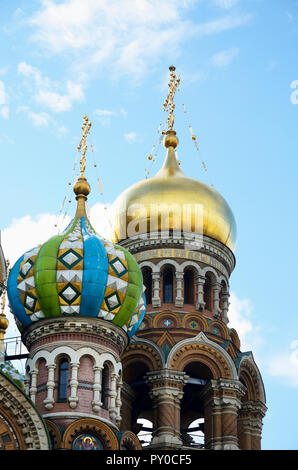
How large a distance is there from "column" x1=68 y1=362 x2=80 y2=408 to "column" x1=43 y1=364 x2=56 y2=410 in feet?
1.25

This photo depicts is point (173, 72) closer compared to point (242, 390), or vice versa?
point (242, 390)

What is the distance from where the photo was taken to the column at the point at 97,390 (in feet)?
77.0

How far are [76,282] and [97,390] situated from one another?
7.06 ft

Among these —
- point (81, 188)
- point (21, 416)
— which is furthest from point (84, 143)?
point (21, 416)

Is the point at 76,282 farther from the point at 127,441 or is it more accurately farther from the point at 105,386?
the point at 127,441

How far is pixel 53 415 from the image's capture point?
76.5 ft

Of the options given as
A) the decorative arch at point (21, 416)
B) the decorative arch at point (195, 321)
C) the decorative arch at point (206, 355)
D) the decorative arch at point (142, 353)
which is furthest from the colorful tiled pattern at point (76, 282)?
the decorative arch at point (195, 321)

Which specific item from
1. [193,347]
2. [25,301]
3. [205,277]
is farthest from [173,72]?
[25,301]

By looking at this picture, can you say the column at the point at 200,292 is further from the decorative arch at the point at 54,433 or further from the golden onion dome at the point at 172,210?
the decorative arch at the point at 54,433

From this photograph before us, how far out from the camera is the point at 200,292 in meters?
29.8

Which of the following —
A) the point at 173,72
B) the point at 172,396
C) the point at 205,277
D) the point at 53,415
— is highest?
the point at 173,72

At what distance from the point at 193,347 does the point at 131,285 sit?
434 cm

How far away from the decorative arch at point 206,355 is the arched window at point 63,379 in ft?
15.7
